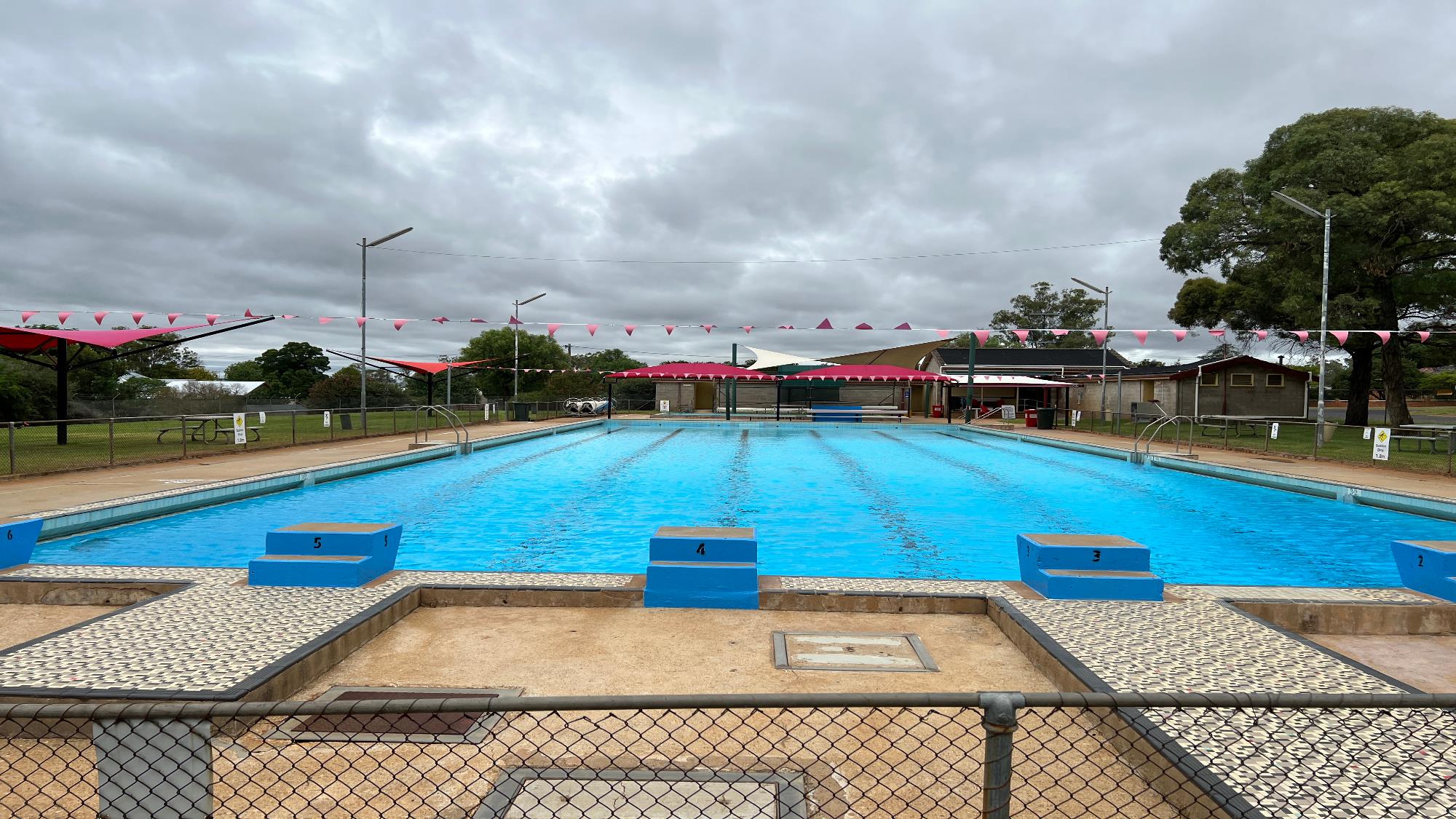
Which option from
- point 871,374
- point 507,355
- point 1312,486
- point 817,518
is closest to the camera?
point 817,518

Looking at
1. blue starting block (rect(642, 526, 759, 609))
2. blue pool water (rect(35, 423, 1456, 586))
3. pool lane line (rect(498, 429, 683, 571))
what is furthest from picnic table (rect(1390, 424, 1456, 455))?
blue starting block (rect(642, 526, 759, 609))

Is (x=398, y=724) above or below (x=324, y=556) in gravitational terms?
below

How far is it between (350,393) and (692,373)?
17.3m

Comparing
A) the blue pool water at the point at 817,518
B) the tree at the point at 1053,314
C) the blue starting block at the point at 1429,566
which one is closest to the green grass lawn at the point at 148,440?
the blue pool water at the point at 817,518

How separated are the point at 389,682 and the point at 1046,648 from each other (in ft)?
11.3

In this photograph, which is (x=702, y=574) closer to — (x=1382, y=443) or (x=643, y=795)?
(x=643, y=795)

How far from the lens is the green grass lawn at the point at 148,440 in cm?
1360

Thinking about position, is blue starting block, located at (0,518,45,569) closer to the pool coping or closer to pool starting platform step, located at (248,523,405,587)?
pool starting platform step, located at (248,523,405,587)

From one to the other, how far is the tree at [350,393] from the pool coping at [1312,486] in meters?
29.5

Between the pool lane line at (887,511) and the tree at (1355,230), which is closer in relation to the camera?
the pool lane line at (887,511)

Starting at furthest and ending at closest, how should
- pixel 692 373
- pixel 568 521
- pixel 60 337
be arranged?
1. pixel 692 373
2. pixel 60 337
3. pixel 568 521

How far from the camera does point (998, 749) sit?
1900 mm

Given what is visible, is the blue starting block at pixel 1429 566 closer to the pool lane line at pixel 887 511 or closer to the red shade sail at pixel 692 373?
the pool lane line at pixel 887 511

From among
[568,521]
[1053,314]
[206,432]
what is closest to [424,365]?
[206,432]
